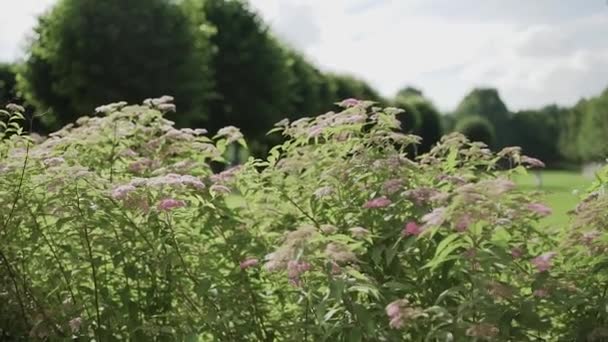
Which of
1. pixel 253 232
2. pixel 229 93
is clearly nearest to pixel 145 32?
pixel 229 93

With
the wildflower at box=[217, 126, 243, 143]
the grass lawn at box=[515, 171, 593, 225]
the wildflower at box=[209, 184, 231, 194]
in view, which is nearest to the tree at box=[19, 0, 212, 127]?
the grass lawn at box=[515, 171, 593, 225]

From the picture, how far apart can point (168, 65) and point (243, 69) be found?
17.6 feet

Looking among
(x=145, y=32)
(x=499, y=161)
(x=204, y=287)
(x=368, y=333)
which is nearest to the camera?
(x=368, y=333)

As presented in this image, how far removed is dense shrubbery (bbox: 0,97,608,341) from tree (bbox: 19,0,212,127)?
16.1 metres

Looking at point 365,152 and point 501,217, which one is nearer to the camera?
point 501,217

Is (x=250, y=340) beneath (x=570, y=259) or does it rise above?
beneath

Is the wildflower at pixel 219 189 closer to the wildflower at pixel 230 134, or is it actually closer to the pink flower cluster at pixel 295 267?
the wildflower at pixel 230 134

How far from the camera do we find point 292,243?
6.84 ft

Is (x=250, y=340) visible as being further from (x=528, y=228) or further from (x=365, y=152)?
(x=528, y=228)

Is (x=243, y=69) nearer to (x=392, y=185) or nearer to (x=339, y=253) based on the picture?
(x=392, y=185)

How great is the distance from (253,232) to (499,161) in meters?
1.08

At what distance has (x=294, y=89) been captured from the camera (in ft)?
97.3

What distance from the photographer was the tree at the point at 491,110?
66188 millimetres

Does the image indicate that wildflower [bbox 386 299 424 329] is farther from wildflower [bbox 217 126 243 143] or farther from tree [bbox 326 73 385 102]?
tree [bbox 326 73 385 102]
